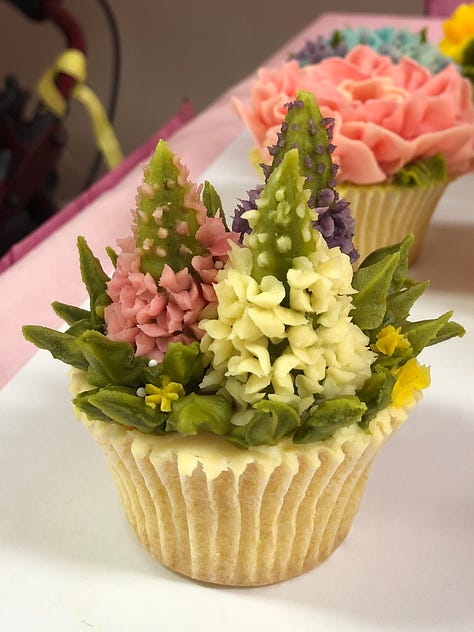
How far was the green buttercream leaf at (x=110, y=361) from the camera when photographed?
0.47 m

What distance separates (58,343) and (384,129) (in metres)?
0.43

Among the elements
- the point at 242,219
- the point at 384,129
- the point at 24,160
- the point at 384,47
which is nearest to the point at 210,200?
the point at 242,219

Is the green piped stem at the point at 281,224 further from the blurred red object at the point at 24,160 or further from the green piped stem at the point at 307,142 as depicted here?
the blurred red object at the point at 24,160

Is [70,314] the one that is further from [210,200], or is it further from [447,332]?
[447,332]

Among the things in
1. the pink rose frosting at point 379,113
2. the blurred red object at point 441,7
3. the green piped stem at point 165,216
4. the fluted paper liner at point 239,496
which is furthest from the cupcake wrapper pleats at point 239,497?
the blurred red object at point 441,7

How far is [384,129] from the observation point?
0.80 metres

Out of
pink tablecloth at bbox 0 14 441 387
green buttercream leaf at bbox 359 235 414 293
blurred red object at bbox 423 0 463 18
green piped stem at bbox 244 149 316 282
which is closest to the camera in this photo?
green piped stem at bbox 244 149 316 282

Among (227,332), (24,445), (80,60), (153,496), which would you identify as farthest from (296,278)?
(80,60)

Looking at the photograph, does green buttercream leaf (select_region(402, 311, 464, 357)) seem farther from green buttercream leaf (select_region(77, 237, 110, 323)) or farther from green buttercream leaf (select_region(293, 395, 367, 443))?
green buttercream leaf (select_region(77, 237, 110, 323))

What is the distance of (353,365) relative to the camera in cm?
48

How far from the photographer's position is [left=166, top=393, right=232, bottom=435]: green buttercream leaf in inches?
17.8

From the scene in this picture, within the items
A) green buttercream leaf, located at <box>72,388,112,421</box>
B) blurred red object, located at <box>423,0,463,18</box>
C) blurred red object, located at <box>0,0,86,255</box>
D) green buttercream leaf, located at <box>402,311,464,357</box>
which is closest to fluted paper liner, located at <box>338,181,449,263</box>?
green buttercream leaf, located at <box>402,311,464,357</box>

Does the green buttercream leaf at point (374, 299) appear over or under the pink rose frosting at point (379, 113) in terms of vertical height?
over

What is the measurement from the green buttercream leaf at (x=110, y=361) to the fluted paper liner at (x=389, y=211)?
409 millimetres
